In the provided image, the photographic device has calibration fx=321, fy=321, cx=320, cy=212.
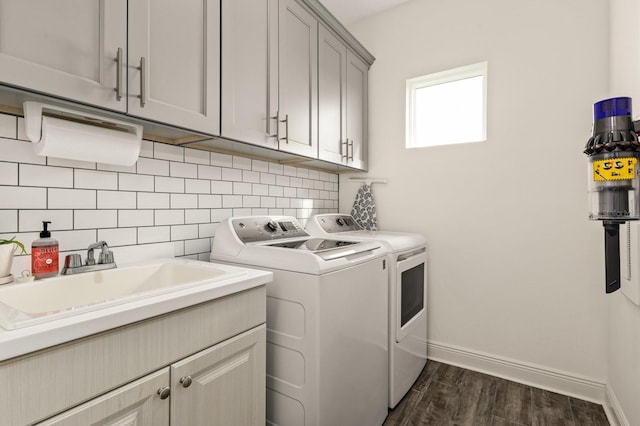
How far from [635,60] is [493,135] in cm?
87

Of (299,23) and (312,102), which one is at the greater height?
(299,23)

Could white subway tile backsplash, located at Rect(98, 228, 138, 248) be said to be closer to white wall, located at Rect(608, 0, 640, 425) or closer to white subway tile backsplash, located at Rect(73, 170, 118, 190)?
white subway tile backsplash, located at Rect(73, 170, 118, 190)

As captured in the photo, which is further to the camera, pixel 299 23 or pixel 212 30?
pixel 299 23

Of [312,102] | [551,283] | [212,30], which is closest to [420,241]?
[551,283]

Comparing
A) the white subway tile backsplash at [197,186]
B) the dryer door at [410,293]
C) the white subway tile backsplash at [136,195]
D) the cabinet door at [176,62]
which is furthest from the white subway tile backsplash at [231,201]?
the dryer door at [410,293]

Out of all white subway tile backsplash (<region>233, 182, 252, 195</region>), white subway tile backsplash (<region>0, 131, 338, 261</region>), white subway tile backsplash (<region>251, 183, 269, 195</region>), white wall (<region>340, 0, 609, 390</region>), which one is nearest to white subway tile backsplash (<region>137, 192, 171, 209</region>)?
white subway tile backsplash (<region>0, 131, 338, 261</region>)

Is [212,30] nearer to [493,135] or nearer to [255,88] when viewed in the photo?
[255,88]

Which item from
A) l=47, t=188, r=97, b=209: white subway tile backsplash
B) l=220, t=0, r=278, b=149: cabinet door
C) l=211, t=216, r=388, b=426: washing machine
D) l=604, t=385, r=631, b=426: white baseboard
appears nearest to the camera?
l=47, t=188, r=97, b=209: white subway tile backsplash

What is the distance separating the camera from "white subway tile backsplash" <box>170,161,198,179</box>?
1.61m

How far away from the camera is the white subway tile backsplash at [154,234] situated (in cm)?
147

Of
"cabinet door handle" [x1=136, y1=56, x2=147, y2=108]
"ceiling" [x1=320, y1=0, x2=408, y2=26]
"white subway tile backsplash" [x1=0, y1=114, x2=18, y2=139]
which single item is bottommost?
"white subway tile backsplash" [x1=0, y1=114, x2=18, y2=139]

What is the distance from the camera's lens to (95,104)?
1.03 meters

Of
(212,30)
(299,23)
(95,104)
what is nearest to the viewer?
(95,104)

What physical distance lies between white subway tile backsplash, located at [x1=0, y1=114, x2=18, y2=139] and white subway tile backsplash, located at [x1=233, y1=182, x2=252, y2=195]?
986 mm
